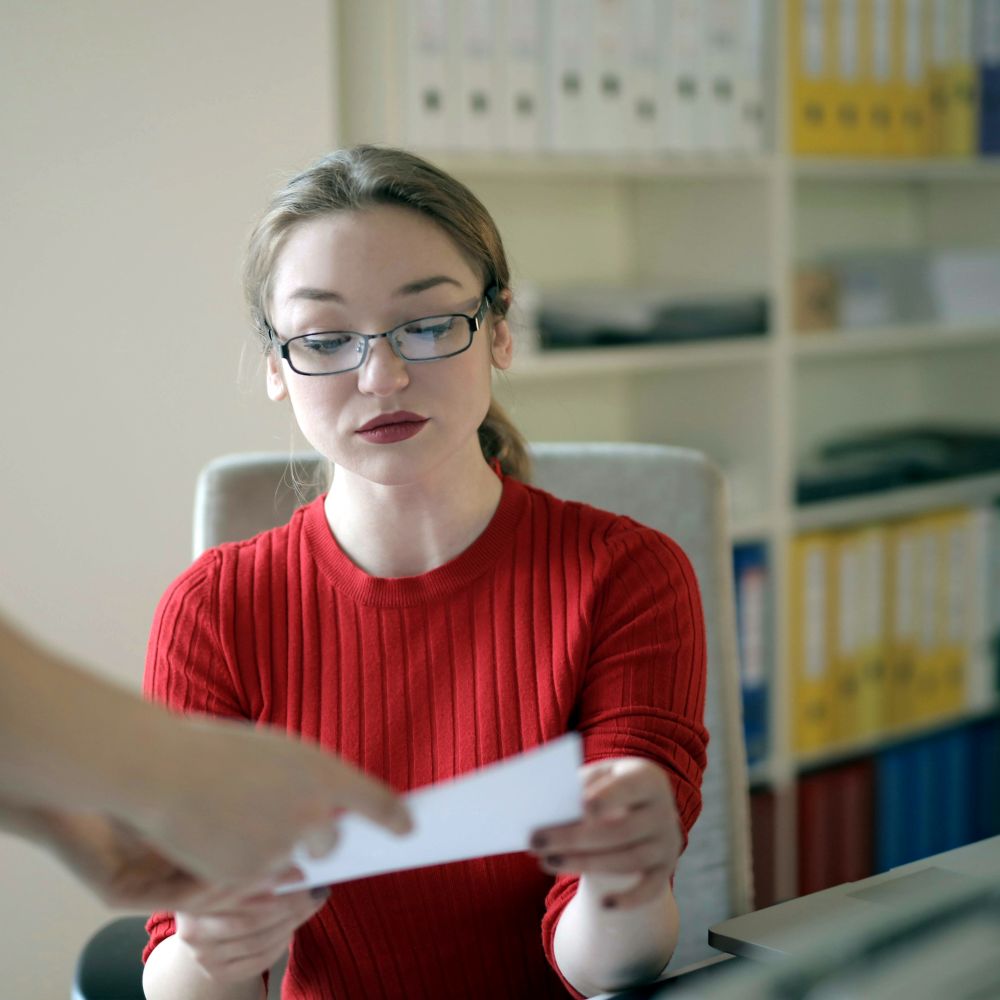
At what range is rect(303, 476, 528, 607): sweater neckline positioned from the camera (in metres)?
1.13

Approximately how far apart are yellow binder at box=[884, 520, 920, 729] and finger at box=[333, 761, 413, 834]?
2179 millimetres

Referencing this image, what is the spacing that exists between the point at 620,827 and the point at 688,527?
539 mm

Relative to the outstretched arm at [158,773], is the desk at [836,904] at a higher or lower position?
lower

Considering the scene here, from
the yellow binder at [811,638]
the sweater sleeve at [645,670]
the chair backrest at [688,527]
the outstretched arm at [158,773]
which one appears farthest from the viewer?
the yellow binder at [811,638]

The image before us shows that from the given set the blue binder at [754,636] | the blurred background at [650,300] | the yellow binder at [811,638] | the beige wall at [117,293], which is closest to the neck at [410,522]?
the blurred background at [650,300]

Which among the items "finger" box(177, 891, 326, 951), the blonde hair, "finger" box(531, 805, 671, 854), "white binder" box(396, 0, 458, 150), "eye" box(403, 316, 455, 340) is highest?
"white binder" box(396, 0, 458, 150)

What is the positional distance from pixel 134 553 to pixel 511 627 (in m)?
0.91

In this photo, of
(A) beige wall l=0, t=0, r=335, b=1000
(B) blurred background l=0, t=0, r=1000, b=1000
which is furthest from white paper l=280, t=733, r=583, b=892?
(A) beige wall l=0, t=0, r=335, b=1000

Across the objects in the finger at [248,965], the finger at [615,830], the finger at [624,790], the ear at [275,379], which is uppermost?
the ear at [275,379]

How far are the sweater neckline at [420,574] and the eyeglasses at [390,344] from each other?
175 millimetres

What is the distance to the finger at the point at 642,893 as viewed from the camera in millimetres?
872

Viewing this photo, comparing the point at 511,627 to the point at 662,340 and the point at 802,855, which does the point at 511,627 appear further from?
the point at 802,855

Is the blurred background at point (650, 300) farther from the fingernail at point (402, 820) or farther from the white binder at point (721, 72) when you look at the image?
the fingernail at point (402, 820)

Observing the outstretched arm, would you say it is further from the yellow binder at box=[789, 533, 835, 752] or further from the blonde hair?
the yellow binder at box=[789, 533, 835, 752]
